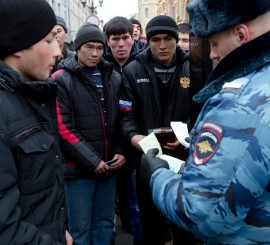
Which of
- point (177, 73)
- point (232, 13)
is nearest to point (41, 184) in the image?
point (232, 13)

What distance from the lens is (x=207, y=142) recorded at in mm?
1196

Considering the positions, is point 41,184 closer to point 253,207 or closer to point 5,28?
point 5,28

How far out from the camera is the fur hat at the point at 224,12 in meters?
1.21

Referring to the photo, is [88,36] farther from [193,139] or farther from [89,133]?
[193,139]

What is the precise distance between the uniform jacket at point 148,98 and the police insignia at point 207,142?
69.8 inches

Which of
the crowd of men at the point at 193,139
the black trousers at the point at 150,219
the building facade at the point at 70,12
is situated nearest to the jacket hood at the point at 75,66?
the crowd of men at the point at 193,139

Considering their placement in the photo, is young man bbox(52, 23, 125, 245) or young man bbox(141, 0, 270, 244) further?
young man bbox(52, 23, 125, 245)

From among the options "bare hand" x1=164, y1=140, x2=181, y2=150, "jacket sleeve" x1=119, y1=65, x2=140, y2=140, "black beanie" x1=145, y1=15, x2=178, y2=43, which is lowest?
"bare hand" x1=164, y1=140, x2=181, y2=150

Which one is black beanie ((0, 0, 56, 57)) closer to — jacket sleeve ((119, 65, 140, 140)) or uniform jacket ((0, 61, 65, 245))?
uniform jacket ((0, 61, 65, 245))

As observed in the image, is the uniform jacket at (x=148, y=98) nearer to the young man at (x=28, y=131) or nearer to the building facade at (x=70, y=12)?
the young man at (x=28, y=131)

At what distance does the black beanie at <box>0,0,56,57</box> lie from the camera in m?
1.52

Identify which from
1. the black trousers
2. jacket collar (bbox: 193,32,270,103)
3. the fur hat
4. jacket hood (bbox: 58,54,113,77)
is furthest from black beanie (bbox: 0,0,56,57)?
the black trousers

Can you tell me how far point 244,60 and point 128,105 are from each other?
6.16 ft

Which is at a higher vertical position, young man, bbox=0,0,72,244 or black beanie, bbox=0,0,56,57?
black beanie, bbox=0,0,56,57
